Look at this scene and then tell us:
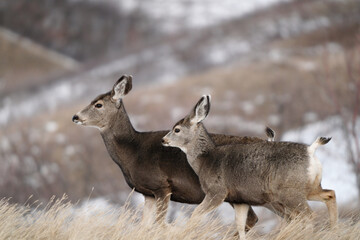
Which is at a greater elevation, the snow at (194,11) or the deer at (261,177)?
the snow at (194,11)

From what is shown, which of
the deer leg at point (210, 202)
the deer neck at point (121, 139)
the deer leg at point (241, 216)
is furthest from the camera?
the deer neck at point (121, 139)

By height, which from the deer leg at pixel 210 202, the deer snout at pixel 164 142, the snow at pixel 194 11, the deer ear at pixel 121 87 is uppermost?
the snow at pixel 194 11

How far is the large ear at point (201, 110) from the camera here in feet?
28.0

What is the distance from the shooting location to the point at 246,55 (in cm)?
5103

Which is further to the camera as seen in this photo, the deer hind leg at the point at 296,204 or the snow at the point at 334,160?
the snow at the point at 334,160

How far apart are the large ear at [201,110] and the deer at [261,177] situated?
1 cm

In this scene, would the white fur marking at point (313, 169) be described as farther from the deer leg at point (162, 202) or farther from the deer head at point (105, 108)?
the deer head at point (105, 108)

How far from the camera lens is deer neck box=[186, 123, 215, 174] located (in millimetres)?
8586

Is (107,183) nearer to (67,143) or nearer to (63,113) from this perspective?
(67,143)

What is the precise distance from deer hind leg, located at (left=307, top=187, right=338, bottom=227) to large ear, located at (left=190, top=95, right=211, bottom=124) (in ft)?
5.76

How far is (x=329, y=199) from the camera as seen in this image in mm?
A: 7688

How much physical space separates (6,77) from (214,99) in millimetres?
25141

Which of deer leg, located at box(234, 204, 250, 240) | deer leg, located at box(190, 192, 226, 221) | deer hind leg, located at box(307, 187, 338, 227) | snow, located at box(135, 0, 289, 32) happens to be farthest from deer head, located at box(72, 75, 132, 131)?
snow, located at box(135, 0, 289, 32)

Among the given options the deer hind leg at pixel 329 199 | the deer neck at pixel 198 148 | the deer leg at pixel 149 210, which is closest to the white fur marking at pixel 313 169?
the deer hind leg at pixel 329 199
